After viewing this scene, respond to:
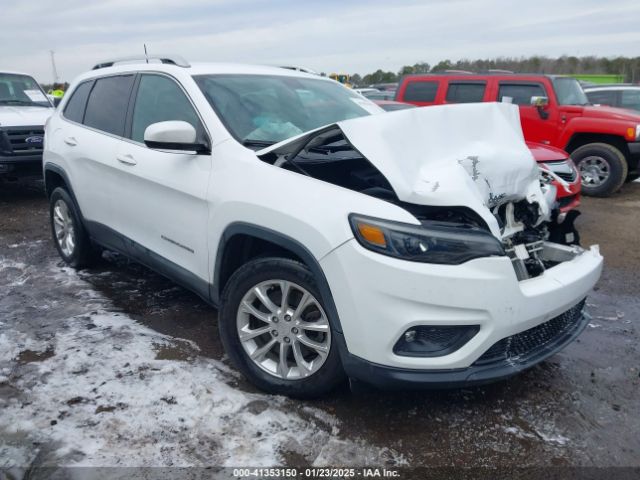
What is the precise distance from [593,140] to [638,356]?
19.3ft

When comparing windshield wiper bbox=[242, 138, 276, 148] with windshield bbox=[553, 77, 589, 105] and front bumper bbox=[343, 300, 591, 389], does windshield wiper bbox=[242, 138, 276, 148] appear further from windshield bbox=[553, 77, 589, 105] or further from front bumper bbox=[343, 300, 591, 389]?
windshield bbox=[553, 77, 589, 105]

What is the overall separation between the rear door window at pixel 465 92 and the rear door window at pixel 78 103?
6483 mm

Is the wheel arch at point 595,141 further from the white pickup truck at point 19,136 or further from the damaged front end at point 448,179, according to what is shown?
the white pickup truck at point 19,136

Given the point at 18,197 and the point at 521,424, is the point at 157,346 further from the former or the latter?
the point at 18,197

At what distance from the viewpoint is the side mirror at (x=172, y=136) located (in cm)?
294

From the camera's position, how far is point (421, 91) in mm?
9805

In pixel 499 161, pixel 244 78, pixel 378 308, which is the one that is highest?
pixel 244 78

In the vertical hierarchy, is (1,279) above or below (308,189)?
below

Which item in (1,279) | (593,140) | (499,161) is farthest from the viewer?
(593,140)

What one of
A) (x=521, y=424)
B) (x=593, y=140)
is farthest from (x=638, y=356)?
(x=593, y=140)

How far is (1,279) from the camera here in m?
4.69

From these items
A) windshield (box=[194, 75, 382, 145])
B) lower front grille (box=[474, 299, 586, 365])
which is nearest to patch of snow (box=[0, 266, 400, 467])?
lower front grille (box=[474, 299, 586, 365])

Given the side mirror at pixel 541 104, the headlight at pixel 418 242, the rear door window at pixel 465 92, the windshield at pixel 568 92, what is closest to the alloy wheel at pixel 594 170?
the side mirror at pixel 541 104

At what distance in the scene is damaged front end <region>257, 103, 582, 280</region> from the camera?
2.31m
